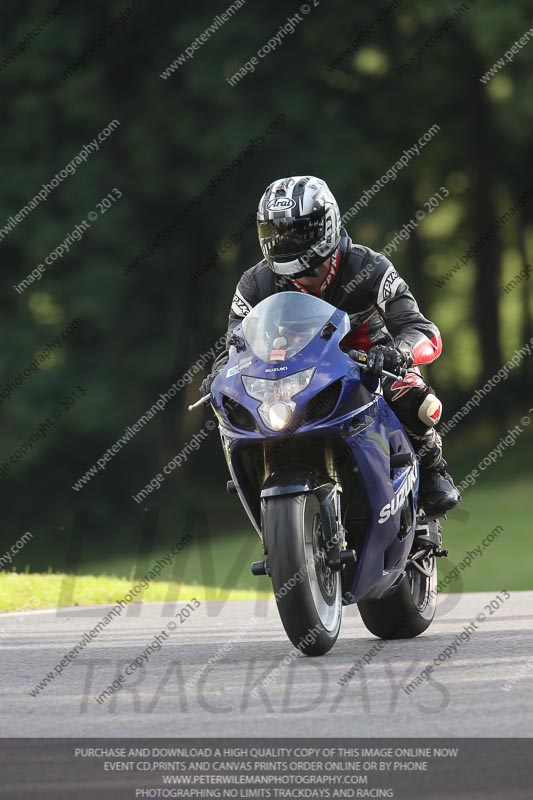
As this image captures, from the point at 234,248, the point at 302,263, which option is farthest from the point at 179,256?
the point at 302,263

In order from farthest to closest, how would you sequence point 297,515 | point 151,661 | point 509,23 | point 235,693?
point 509,23, point 151,661, point 297,515, point 235,693

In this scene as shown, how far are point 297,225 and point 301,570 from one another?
1727 millimetres

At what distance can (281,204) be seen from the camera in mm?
7023

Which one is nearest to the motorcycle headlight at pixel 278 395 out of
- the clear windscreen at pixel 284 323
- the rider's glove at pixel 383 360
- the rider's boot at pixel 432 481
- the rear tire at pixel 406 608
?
the clear windscreen at pixel 284 323

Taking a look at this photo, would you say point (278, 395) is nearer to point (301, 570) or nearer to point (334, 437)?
point (334, 437)

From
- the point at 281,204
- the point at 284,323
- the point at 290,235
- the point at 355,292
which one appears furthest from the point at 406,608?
the point at 281,204

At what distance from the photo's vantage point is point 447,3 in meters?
21.1

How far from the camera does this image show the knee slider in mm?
7441

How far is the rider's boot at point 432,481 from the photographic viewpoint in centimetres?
767

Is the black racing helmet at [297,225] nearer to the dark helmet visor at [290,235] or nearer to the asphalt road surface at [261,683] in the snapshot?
the dark helmet visor at [290,235]

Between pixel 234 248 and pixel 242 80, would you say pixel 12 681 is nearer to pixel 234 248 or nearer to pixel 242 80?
pixel 242 80

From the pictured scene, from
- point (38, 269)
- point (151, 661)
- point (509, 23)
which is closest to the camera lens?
point (151, 661)

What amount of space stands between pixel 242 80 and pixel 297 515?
15.6m
